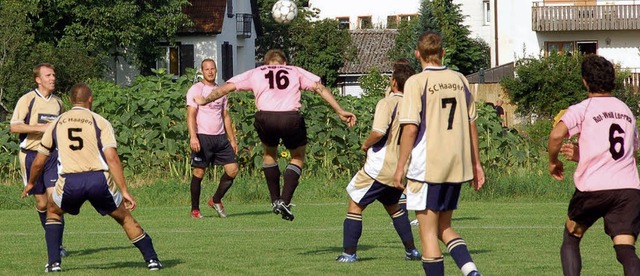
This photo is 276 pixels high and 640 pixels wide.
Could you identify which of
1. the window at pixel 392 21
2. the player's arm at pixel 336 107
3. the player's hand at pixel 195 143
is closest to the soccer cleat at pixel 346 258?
the player's arm at pixel 336 107

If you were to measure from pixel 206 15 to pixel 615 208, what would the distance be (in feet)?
195

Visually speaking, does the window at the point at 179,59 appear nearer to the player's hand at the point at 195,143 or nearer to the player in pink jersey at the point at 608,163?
the player's hand at the point at 195,143

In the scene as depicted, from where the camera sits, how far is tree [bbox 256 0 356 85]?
77500 mm

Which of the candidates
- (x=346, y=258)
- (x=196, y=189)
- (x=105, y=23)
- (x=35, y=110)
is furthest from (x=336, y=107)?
(x=105, y=23)

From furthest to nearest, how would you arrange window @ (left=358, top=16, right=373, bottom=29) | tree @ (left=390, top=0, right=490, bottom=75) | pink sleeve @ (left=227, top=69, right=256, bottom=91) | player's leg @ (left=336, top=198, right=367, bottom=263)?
window @ (left=358, top=16, right=373, bottom=29), tree @ (left=390, top=0, right=490, bottom=75), pink sleeve @ (left=227, top=69, right=256, bottom=91), player's leg @ (left=336, top=198, right=367, bottom=263)

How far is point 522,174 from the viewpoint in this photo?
24.0 metres

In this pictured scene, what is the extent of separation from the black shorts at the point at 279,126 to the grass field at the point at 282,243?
1.19 m

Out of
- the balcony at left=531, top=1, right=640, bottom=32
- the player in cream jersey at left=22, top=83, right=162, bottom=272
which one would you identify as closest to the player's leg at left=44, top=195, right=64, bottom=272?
the player in cream jersey at left=22, top=83, right=162, bottom=272

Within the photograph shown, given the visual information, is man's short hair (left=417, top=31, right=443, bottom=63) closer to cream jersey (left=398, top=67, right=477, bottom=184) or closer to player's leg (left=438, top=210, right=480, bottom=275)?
cream jersey (left=398, top=67, right=477, bottom=184)

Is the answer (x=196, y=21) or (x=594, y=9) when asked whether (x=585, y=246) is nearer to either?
(x=594, y=9)

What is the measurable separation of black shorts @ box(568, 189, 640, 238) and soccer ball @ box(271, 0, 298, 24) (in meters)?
25.5

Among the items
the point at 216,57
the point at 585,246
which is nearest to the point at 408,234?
the point at 585,246

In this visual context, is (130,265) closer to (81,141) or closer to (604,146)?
(81,141)

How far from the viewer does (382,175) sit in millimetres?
12164
